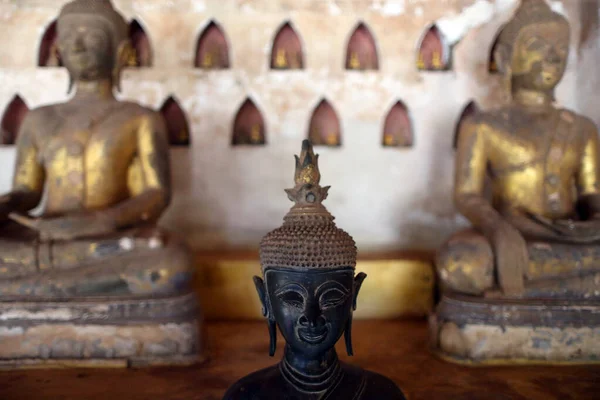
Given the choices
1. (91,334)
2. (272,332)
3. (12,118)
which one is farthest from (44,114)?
(272,332)

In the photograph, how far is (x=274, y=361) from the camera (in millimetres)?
2475

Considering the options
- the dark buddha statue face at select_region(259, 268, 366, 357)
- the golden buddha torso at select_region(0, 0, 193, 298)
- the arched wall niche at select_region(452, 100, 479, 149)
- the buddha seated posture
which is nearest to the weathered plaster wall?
the arched wall niche at select_region(452, 100, 479, 149)

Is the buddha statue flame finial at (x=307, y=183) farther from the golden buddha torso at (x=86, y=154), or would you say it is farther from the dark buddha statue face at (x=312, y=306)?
the golden buddha torso at (x=86, y=154)

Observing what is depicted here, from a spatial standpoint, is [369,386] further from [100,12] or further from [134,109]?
[100,12]

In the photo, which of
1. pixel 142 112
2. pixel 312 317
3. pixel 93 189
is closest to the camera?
pixel 312 317

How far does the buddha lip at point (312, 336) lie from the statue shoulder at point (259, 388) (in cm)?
21

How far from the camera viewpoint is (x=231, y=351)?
264 centimetres

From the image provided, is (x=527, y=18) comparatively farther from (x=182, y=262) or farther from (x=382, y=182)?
(x=182, y=262)

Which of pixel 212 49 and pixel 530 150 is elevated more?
pixel 212 49

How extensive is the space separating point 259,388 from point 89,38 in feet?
7.55

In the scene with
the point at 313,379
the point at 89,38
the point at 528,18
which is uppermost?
the point at 528,18

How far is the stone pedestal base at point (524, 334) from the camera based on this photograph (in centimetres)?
244

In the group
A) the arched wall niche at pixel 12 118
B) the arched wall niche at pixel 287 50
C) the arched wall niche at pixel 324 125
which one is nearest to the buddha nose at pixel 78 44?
the arched wall niche at pixel 12 118

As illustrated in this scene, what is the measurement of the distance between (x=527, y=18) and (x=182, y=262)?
2446 millimetres
